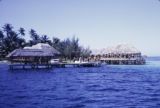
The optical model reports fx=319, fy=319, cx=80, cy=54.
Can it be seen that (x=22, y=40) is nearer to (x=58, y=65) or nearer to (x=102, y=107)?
(x=58, y=65)

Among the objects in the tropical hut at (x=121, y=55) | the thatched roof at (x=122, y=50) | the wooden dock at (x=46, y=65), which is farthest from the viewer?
the thatched roof at (x=122, y=50)

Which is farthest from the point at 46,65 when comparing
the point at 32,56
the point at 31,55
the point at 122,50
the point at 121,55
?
the point at 122,50

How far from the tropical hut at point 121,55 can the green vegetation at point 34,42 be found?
455cm

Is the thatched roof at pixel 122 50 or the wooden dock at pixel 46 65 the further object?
the thatched roof at pixel 122 50

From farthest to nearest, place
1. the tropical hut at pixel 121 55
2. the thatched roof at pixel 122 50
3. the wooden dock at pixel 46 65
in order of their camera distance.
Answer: the thatched roof at pixel 122 50, the tropical hut at pixel 121 55, the wooden dock at pixel 46 65

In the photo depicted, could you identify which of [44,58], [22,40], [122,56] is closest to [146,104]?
[44,58]

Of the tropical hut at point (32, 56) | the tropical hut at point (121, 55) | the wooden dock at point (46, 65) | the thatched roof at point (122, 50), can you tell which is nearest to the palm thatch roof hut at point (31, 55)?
the tropical hut at point (32, 56)

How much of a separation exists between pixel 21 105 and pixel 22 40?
61069 millimetres

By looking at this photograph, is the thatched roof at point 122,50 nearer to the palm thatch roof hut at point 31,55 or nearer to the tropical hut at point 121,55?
the tropical hut at point 121,55

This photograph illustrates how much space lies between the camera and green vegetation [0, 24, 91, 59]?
7169 cm

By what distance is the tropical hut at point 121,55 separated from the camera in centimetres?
6850

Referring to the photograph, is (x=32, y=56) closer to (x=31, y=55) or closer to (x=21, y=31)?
(x=31, y=55)

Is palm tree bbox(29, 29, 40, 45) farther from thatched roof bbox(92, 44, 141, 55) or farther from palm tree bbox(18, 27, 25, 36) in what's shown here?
thatched roof bbox(92, 44, 141, 55)

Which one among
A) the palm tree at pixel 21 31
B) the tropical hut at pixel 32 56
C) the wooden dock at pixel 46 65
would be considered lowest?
the wooden dock at pixel 46 65
